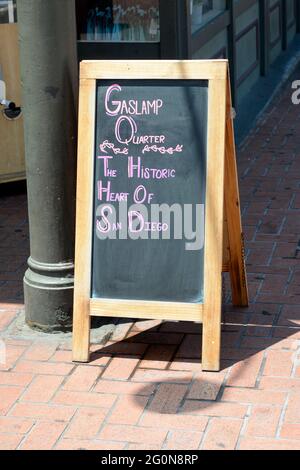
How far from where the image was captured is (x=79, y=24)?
8195 mm

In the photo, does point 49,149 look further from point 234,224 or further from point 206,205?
point 234,224

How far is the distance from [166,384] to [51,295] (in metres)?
0.96

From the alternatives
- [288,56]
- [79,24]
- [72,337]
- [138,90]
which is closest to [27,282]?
[72,337]

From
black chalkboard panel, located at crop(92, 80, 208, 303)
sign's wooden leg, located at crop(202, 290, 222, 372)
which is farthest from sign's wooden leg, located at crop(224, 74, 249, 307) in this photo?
sign's wooden leg, located at crop(202, 290, 222, 372)

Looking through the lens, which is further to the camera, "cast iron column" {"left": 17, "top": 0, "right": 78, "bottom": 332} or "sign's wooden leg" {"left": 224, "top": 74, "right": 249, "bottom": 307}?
"sign's wooden leg" {"left": 224, "top": 74, "right": 249, "bottom": 307}

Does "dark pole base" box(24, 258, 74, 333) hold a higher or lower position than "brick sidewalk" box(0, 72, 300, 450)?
higher

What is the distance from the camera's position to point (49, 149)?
17.9ft

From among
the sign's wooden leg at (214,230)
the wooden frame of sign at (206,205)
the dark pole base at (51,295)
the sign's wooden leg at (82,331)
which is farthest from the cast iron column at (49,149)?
the sign's wooden leg at (214,230)

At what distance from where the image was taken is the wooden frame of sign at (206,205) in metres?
5.12

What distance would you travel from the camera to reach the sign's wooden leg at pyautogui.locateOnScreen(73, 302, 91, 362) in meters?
5.31

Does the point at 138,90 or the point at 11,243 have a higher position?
the point at 138,90

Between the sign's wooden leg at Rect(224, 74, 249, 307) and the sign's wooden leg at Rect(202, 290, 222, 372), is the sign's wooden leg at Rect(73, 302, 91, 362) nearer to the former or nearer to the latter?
the sign's wooden leg at Rect(202, 290, 222, 372)
